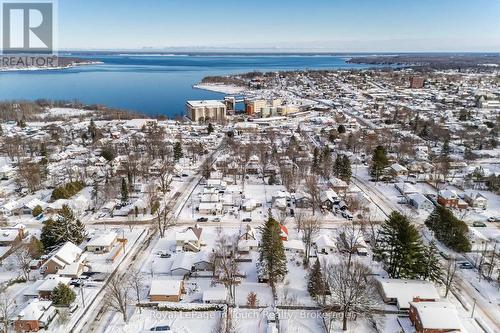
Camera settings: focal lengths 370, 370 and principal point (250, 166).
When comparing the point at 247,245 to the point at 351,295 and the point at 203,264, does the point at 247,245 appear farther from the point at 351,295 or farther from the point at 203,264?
the point at 351,295

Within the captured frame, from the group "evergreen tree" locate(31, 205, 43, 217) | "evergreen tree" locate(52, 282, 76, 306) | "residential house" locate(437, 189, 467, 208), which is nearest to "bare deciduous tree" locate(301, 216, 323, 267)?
"residential house" locate(437, 189, 467, 208)

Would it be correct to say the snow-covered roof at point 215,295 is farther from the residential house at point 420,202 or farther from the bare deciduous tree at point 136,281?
the residential house at point 420,202

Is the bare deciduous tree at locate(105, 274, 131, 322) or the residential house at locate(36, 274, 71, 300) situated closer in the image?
the bare deciduous tree at locate(105, 274, 131, 322)

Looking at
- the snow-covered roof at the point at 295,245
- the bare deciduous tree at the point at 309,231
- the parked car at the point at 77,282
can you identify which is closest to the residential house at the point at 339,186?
the bare deciduous tree at the point at 309,231

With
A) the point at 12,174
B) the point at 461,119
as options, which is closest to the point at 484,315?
the point at 12,174

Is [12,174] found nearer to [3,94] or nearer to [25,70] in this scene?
[3,94]

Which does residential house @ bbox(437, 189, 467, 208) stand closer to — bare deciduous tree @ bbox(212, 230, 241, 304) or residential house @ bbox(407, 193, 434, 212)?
residential house @ bbox(407, 193, 434, 212)
